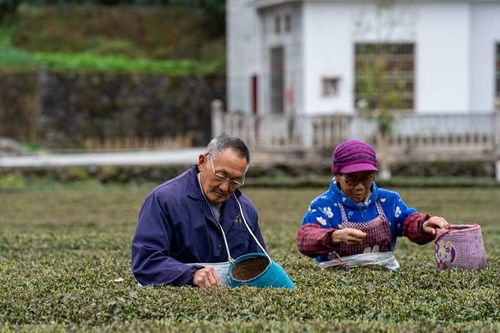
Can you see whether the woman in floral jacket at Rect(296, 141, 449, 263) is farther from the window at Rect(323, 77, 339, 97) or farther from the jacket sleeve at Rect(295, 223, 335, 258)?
the window at Rect(323, 77, 339, 97)

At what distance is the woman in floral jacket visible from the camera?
754cm

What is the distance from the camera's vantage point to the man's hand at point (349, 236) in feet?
23.6

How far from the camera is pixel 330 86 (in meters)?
29.4

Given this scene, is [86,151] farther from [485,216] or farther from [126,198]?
[485,216]

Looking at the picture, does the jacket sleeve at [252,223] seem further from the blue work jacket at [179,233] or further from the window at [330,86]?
the window at [330,86]

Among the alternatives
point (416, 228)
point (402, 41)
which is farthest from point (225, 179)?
point (402, 41)

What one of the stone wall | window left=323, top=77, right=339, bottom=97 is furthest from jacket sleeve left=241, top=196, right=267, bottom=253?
the stone wall

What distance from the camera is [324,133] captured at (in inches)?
1113

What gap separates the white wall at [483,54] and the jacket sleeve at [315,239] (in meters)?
23.2

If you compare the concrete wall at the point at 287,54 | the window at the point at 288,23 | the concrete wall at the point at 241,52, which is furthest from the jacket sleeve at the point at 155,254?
the concrete wall at the point at 241,52

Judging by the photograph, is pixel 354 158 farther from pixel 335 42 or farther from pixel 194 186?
pixel 335 42

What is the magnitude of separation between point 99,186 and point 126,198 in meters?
4.45

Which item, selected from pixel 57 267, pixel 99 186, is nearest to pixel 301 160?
pixel 99 186

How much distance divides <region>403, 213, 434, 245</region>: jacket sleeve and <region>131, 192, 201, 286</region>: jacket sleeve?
5.84 ft
